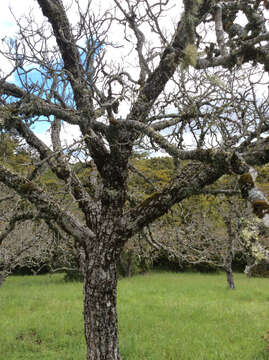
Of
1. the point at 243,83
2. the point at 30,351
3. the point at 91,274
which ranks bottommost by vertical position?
the point at 30,351

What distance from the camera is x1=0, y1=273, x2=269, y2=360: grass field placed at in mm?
6688

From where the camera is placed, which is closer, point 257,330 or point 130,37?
point 130,37

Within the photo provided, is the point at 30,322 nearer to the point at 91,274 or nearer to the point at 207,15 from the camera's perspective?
the point at 91,274

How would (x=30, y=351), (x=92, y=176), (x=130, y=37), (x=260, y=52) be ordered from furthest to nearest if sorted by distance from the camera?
(x=30, y=351)
(x=92, y=176)
(x=130, y=37)
(x=260, y=52)

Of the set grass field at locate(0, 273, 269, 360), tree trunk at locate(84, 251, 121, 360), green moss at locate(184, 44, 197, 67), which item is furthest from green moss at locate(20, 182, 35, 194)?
grass field at locate(0, 273, 269, 360)

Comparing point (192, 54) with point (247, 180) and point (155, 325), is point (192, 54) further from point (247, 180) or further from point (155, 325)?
point (155, 325)

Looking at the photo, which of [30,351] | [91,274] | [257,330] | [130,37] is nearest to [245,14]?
[130,37]

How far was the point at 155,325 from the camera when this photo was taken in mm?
A: 8641

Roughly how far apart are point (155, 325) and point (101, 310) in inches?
213

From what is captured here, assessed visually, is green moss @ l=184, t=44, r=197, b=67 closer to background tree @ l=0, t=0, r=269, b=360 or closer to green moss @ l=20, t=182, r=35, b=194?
background tree @ l=0, t=0, r=269, b=360

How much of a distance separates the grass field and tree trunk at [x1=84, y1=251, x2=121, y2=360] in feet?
9.20

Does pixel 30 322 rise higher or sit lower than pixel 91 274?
lower

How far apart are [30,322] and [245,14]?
931 centimetres

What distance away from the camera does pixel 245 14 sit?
4.17 metres
